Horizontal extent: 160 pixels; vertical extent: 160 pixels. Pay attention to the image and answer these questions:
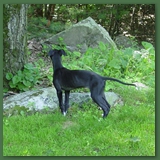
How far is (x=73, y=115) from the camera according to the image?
4.64 m

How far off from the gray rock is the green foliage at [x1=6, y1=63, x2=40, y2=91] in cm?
27

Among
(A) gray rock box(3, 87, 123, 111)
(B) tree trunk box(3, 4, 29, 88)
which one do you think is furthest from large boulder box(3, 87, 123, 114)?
(B) tree trunk box(3, 4, 29, 88)

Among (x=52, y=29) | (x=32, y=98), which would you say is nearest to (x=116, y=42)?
(x=52, y=29)

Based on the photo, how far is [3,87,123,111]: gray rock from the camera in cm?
485

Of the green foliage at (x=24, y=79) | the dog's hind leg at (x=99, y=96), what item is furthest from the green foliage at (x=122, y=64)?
the dog's hind leg at (x=99, y=96)

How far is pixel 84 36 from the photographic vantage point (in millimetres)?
6918

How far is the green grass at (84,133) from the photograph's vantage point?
12.5ft

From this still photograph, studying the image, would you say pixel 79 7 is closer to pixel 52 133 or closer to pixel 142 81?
pixel 142 81

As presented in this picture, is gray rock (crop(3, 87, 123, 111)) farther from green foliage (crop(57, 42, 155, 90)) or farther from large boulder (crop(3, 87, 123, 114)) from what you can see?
green foliage (crop(57, 42, 155, 90))

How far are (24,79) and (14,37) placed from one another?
2.28 feet

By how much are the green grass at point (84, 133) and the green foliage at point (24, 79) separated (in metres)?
0.87

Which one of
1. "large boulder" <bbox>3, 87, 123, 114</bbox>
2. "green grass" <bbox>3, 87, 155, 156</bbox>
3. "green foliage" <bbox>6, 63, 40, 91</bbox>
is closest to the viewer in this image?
"green grass" <bbox>3, 87, 155, 156</bbox>

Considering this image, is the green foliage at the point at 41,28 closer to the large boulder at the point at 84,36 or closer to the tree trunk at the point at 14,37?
the large boulder at the point at 84,36

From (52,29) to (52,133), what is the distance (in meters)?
3.43
